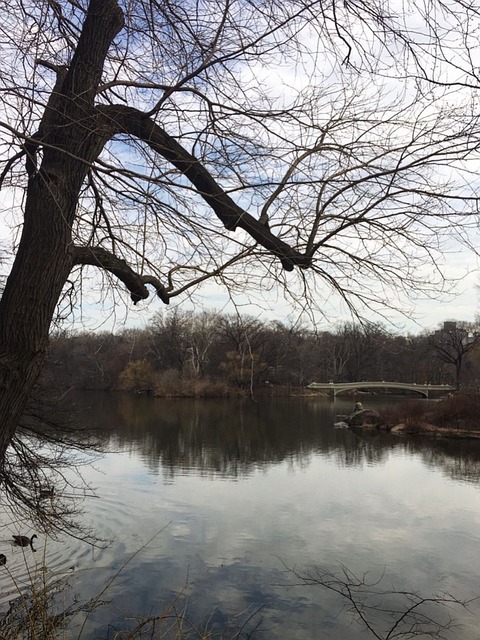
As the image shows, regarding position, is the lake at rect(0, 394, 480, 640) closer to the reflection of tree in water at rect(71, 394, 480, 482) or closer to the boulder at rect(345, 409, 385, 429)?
the reflection of tree in water at rect(71, 394, 480, 482)

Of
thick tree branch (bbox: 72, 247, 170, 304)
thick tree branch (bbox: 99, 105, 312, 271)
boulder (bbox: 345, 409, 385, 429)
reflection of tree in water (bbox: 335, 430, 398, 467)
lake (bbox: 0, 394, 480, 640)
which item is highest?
thick tree branch (bbox: 99, 105, 312, 271)

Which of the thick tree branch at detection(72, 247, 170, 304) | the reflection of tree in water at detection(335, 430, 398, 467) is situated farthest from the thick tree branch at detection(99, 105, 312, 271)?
the reflection of tree in water at detection(335, 430, 398, 467)

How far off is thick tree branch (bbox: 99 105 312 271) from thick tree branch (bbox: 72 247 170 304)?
20.9 inches

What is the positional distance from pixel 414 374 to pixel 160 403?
25.6m

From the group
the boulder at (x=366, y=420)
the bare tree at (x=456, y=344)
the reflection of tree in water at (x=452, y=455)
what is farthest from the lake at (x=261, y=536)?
the bare tree at (x=456, y=344)

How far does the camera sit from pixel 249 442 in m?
21.5

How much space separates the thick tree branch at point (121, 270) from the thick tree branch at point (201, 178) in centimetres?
53

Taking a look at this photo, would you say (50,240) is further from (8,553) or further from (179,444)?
(179,444)

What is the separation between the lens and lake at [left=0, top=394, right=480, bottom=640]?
7.37 meters

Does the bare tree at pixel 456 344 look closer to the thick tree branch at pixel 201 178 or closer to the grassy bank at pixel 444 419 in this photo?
the grassy bank at pixel 444 419

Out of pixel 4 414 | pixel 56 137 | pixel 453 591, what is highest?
pixel 56 137

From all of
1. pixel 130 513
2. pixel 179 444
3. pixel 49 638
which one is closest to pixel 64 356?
pixel 130 513

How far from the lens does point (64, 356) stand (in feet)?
30.5

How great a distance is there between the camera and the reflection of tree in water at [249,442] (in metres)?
17.5
